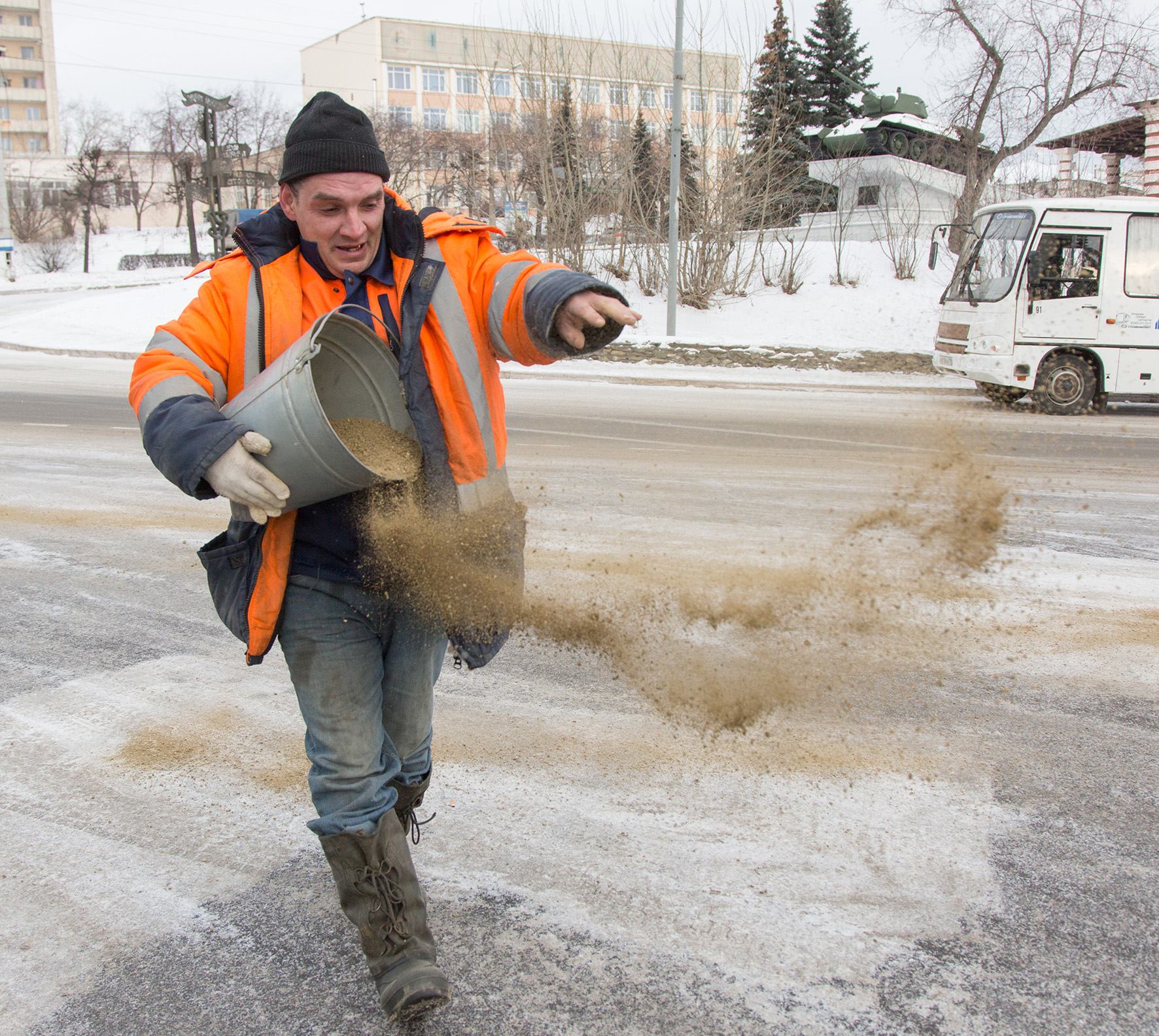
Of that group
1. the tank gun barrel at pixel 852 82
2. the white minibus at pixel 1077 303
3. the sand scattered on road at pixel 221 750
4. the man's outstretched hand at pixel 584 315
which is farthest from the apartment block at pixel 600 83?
the man's outstretched hand at pixel 584 315

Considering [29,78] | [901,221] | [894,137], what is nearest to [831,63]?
[894,137]

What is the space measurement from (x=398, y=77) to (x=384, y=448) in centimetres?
9108

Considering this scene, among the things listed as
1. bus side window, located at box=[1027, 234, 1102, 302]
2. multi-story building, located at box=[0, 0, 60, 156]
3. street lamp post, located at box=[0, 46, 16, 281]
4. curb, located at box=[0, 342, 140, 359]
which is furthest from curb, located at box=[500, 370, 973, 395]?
multi-story building, located at box=[0, 0, 60, 156]

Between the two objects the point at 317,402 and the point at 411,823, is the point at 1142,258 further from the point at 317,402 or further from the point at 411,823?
the point at 317,402

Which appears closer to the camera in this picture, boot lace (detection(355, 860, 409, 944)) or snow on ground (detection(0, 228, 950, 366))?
boot lace (detection(355, 860, 409, 944))

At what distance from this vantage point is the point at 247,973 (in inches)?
A: 89.0

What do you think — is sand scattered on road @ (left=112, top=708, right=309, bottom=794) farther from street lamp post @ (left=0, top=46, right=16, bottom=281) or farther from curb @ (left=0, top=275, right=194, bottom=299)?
street lamp post @ (left=0, top=46, right=16, bottom=281)

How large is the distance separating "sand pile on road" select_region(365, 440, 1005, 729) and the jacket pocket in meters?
0.26

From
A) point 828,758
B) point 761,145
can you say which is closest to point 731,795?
point 828,758

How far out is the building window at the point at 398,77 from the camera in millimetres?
83438

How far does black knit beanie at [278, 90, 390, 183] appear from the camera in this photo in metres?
2.08

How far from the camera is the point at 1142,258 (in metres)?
12.2

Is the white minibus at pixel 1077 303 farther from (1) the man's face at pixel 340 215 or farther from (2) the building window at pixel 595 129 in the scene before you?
(2) the building window at pixel 595 129

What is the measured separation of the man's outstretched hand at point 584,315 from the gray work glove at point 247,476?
2.19ft
